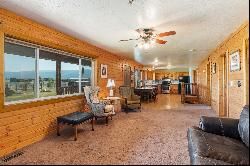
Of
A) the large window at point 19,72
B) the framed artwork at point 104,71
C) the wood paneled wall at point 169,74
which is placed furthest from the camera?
the wood paneled wall at point 169,74

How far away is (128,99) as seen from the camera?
23.7 feet

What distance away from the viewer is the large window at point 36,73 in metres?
3.34

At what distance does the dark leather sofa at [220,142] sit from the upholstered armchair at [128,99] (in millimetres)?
4197

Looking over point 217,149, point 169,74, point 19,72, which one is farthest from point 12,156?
point 169,74

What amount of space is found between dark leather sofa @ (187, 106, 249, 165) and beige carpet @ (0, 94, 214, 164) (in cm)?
53

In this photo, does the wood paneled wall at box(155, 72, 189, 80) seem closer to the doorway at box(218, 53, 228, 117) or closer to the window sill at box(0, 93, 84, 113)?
the doorway at box(218, 53, 228, 117)

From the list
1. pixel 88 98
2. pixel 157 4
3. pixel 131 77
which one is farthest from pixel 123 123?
pixel 131 77

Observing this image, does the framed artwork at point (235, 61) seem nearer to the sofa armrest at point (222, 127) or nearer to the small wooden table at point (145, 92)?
the sofa armrest at point (222, 127)

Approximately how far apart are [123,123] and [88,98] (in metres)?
1.19

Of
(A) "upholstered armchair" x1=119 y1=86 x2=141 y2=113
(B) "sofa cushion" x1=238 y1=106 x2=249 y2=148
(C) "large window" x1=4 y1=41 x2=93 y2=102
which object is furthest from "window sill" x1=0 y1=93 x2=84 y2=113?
(B) "sofa cushion" x1=238 y1=106 x2=249 y2=148

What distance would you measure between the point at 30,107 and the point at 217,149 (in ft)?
10.3

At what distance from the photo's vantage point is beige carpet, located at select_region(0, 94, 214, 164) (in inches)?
99.8

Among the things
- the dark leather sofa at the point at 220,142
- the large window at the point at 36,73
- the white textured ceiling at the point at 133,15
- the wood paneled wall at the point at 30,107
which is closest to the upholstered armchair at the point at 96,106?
the wood paneled wall at the point at 30,107

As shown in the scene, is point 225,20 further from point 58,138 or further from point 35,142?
point 35,142
